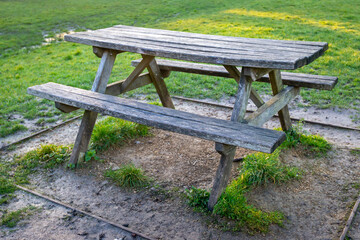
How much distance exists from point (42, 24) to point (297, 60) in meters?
13.1

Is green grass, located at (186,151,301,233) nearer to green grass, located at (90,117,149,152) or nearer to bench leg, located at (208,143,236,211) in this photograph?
bench leg, located at (208,143,236,211)

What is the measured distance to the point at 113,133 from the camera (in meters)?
4.76

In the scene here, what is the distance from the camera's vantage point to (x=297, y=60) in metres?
3.04

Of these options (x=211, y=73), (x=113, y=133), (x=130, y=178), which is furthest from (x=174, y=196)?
(x=211, y=73)

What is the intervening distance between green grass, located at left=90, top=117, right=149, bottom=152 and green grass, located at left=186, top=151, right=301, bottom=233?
1420 mm

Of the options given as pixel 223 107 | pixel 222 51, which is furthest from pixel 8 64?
pixel 222 51

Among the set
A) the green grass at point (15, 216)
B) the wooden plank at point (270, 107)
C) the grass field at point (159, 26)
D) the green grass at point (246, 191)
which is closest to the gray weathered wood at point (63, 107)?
the green grass at point (15, 216)

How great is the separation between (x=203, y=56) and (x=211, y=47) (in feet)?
1.38

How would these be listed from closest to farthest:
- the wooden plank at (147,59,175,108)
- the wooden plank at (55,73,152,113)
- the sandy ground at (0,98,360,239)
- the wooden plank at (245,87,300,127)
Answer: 1. the sandy ground at (0,98,360,239)
2. the wooden plank at (245,87,300,127)
3. the wooden plank at (55,73,152,113)
4. the wooden plank at (147,59,175,108)

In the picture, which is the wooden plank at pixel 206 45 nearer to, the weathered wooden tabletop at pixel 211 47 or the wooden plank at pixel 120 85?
the weathered wooden tabletop at pixel 211 47

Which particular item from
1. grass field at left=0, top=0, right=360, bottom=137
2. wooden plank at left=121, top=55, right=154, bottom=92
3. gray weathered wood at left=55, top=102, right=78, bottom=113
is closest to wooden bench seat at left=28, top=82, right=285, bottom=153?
gray weathered wood at left=55, top=102, right=78, bottom=113

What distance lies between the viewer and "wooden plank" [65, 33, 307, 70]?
10.0ft

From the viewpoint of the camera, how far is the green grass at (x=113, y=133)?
4641mm

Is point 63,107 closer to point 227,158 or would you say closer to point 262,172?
point 227,158
